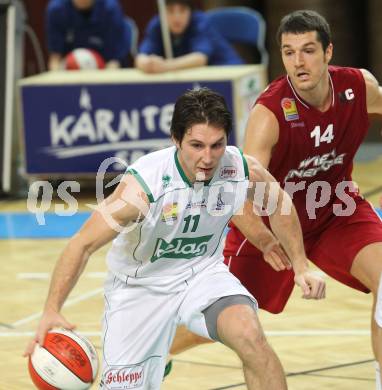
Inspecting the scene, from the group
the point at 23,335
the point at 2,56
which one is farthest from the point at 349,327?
the point at 2,56

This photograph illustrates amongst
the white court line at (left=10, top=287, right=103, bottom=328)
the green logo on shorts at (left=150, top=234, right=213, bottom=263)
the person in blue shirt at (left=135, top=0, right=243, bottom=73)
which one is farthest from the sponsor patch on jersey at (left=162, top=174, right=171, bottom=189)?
the person in blue shirt at (left=135, top=0, right=243, bottom=73)

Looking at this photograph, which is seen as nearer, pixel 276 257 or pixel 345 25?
pixel 276 257

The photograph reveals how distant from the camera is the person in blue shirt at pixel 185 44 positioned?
38.1 feet

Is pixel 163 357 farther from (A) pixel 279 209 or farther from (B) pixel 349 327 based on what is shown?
(B) pixel 349 327

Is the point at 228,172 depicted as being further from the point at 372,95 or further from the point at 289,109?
the point at 372,95

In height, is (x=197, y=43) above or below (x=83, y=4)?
below

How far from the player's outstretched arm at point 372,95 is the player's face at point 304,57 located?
1.30 feet

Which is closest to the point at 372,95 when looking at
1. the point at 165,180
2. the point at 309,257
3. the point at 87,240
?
the point at 309,257

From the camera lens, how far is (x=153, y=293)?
17.5ft

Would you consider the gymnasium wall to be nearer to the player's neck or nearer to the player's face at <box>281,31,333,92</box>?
the player's neck

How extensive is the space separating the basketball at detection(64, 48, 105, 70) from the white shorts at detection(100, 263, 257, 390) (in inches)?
282

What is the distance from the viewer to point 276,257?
221 inches

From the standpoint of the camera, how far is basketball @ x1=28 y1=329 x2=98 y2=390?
502cm

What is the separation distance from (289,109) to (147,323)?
56.4 inches
